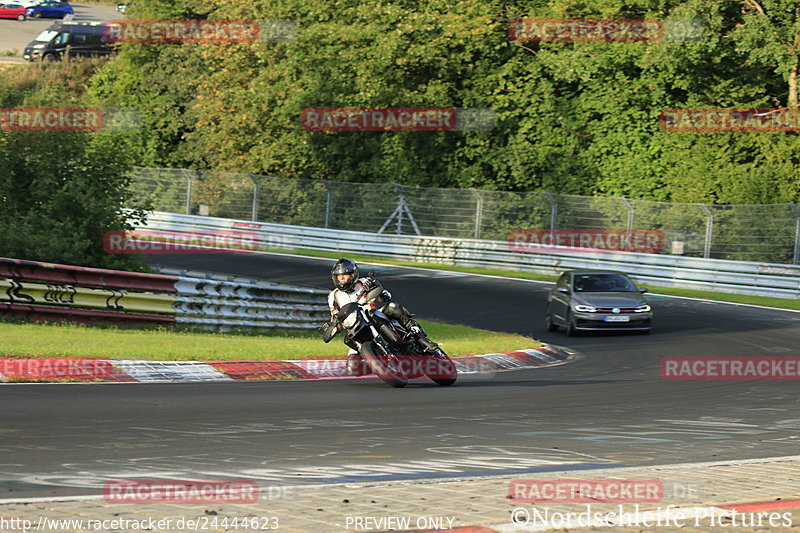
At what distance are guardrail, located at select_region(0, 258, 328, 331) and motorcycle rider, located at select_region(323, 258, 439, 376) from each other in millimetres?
5568

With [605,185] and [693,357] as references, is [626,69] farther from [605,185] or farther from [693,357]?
[693,357]

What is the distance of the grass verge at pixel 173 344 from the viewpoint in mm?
13930

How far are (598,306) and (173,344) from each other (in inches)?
377

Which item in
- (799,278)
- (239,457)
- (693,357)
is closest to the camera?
(239,457)

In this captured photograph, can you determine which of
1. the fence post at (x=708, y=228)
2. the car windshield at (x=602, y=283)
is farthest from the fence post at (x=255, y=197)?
the car windshield at (x=602, y=283)

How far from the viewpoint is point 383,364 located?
12.8 meters

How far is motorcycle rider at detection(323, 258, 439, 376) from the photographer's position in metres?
12.8

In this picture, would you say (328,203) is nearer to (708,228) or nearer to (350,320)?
(708,228)

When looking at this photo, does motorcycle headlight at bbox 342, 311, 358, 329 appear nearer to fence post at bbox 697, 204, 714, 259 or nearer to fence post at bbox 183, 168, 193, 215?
fence post at bbox 697, 204, 714, 259

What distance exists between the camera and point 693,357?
1786cm

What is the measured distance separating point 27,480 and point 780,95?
120 ft

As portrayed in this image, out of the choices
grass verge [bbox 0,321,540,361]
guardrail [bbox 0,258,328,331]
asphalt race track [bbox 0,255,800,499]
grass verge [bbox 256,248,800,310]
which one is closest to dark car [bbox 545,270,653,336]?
grass verge [bbox 0,321,540,361]

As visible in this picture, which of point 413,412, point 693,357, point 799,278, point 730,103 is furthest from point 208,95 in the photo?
point 413,412

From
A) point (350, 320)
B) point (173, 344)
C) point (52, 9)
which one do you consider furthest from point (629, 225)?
point (52, 9)
